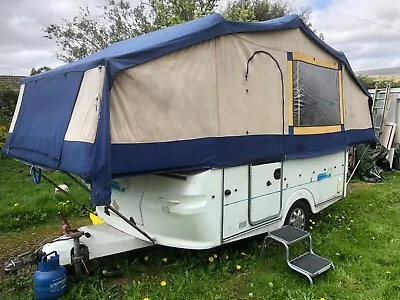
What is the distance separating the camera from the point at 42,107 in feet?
11.0

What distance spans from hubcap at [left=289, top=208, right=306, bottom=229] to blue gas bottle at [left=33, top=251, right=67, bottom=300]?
2588mm

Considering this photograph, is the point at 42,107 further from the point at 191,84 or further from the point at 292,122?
the point at 292,122

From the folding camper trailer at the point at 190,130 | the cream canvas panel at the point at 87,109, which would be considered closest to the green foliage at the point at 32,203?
the folding camper trailer at the point at 190,130

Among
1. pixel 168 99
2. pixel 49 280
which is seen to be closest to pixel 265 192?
pixel 168 99

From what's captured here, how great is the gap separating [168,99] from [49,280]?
1783mm

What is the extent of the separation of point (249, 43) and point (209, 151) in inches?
46.5

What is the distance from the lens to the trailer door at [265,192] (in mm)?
3770

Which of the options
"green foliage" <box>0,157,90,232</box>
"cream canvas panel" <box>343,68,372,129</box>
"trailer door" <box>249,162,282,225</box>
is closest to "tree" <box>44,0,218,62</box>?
"green foliage" <box>0,157,90,232</box>

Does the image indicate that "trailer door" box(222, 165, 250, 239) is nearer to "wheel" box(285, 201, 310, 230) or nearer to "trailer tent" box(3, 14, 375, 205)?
"trailer tent" box(3, 14, 375, 205)

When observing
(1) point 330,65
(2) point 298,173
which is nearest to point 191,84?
(2) point 298,173

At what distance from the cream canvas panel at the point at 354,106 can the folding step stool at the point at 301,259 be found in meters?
2.04

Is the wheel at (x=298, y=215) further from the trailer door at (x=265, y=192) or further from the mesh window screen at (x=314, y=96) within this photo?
the mesh window screen at (x=314, y=96)

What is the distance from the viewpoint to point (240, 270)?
383 cm

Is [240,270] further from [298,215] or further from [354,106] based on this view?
[354,106]
